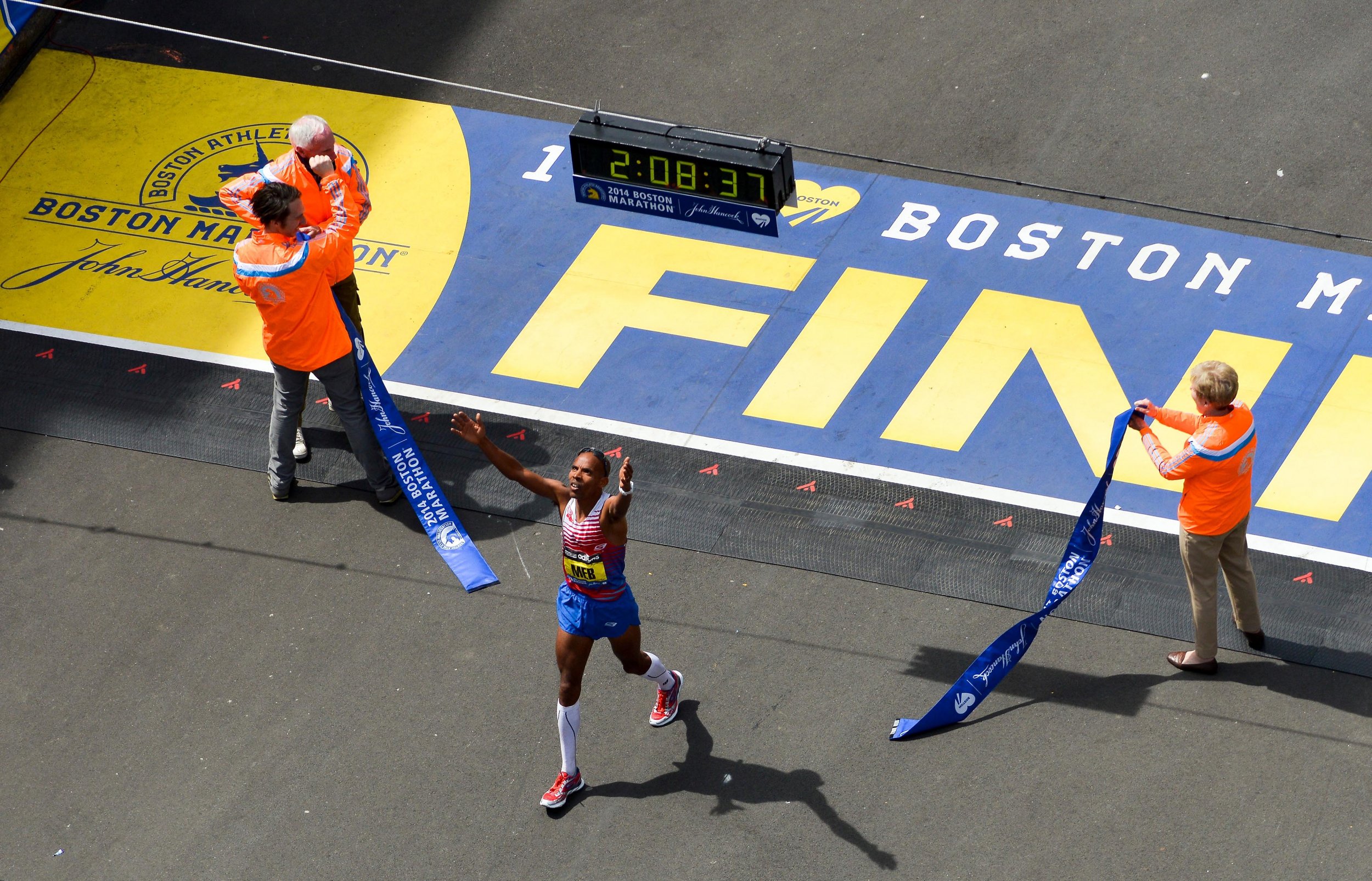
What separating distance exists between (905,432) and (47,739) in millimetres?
6055

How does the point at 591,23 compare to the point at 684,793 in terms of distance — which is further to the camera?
the point at 591,23

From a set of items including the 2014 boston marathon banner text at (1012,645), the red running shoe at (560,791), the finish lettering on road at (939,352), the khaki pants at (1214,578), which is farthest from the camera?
the finish lettering on road at (939,352)

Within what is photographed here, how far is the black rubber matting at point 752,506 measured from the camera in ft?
33.1

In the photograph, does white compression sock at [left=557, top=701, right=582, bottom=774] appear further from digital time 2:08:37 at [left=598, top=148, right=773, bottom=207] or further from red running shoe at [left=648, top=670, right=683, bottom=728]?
digital time 2:08:37 at [left=598, top=148, right=773, bottom=207]

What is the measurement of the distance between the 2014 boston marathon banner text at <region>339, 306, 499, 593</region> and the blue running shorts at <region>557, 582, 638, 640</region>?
91.3 inches

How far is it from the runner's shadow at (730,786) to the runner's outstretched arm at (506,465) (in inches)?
71.2

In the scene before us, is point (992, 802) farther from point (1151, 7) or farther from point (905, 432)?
point (1151, 7)

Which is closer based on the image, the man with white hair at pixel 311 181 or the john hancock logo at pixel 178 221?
the man with white hair at pixel 311 181

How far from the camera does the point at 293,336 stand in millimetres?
10562

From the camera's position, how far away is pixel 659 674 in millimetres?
9234

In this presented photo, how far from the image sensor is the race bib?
27.3 feet

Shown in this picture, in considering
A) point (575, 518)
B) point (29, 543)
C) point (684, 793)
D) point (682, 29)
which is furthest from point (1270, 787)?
point (682, 29)

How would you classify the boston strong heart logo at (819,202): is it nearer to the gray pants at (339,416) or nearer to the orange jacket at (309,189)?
the orange jacket at (309,189)

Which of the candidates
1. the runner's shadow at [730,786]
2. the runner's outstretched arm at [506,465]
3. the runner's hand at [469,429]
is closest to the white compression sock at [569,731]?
the runner's shadow at [730,786]
